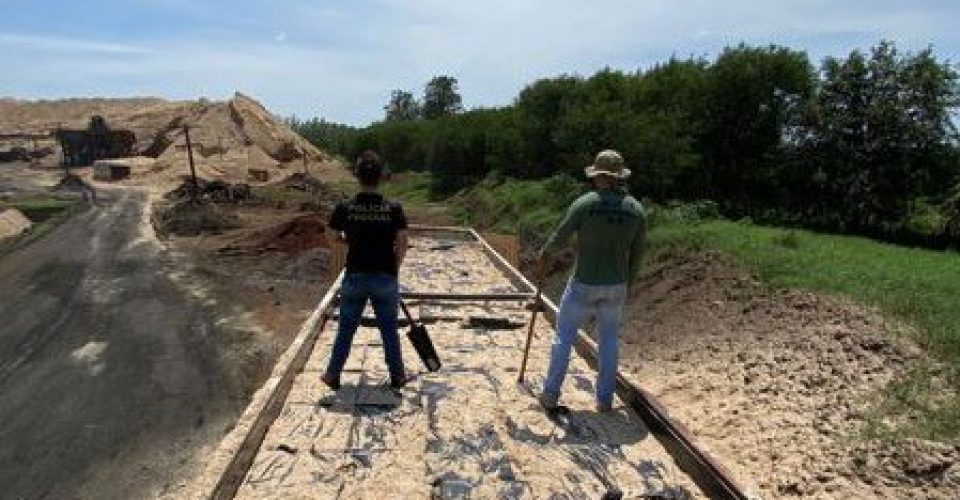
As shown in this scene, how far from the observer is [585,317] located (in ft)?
22.4

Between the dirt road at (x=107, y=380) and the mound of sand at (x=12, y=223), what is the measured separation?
769 centimetres

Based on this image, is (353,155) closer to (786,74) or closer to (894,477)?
(786,74)

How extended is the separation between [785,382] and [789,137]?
17379mm

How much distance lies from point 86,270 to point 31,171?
50.4 m

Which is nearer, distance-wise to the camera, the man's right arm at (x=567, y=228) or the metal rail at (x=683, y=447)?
the metal rail at (x=683, y=447)

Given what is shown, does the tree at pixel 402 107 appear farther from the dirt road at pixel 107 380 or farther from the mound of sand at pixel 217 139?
the dirt road at pixel 107 380

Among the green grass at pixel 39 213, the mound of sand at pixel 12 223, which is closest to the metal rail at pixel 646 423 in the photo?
the green grass at pixel 39 213

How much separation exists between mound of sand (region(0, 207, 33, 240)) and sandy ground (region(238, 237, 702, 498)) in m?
27.3

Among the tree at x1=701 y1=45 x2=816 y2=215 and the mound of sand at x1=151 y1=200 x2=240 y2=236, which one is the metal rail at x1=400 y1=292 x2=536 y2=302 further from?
the mound of sand at x1=151 y1=200 x2=240 y2=236

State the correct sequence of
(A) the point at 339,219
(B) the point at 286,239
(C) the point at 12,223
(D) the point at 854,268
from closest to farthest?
(A) the point at 339,219 < (D) the point at 854,268 < (B) the point at 286,239 < (C) the point at 12,223

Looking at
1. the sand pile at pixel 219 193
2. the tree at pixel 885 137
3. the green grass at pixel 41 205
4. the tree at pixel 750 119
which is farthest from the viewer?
the sand pile at pixel 219 193

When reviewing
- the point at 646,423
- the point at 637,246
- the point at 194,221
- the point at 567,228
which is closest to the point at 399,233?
the point at 567,228

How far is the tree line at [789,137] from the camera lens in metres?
21.7

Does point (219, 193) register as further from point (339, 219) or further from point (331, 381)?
point (339, 219)
